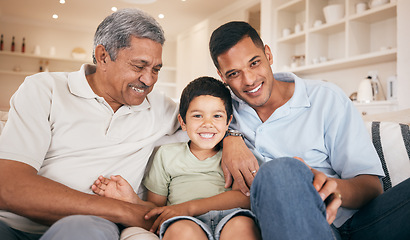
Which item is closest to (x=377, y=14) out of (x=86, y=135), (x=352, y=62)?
(x=352, y=62)

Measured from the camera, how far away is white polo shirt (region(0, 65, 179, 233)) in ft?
3.67

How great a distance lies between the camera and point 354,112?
4.03 feet

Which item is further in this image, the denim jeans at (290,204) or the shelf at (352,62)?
the shelf at (352,62)

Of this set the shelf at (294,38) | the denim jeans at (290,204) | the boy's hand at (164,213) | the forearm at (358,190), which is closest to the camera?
the denim jeans at (290,204)

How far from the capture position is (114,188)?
1.19 meters

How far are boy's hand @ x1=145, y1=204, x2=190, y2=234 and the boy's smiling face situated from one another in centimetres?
30

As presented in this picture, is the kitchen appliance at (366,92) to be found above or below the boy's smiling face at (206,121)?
above

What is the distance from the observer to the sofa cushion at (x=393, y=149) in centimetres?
133

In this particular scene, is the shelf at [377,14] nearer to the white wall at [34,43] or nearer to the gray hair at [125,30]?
the gray hair at [125,30]

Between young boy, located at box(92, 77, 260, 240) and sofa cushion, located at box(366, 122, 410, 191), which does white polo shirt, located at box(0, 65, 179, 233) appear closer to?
young boy, located at box(92, 77, 260, 240)

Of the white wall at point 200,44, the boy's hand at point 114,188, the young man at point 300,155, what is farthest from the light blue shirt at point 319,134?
the white wall at point 200,44

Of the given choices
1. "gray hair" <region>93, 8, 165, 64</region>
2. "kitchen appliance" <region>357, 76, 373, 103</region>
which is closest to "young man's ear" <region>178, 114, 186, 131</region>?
"gray hair" <region>93, 8, 165, 64</region>

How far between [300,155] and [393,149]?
0.41 metres

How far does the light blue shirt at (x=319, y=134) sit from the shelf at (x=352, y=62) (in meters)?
2.43
